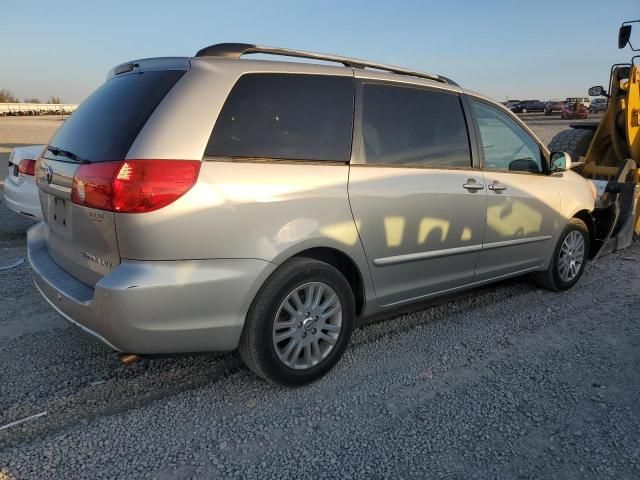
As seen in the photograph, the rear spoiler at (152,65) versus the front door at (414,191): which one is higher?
the rear spoiler at (152,65)

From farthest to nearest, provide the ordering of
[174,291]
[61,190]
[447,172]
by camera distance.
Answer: [447,172] → [61,190] → [174,291]

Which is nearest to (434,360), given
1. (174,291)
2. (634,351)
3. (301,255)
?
(301,255)

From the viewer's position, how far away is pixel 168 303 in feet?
8.34

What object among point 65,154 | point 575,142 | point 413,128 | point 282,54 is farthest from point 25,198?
point 575,142

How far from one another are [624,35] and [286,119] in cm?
649

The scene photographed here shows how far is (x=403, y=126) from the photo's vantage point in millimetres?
3576

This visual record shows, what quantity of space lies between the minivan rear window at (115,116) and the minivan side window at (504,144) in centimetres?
244

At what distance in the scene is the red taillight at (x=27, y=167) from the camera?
593 cm

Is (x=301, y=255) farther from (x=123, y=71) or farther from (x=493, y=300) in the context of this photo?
(x=493, y=300)

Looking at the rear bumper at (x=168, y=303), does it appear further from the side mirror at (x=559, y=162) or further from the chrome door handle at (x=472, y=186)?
the side mirror at (x=559, y=162)

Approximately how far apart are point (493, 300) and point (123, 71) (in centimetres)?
351

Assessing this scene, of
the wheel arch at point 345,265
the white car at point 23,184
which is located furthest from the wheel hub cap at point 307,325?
the white car at point 23,184

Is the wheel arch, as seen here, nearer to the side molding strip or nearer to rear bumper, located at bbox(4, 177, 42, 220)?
the side molding strip

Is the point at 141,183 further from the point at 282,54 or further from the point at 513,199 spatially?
the point at 513,199
